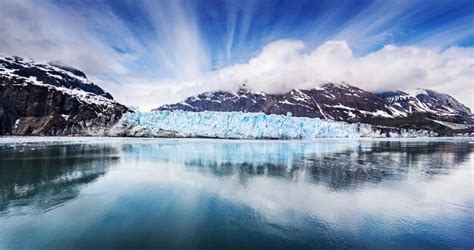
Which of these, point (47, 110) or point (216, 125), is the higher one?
point (47, 110)

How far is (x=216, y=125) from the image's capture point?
162 feet

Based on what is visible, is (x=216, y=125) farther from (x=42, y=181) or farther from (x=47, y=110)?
(x=47, y=110)

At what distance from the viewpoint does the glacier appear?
48844 millimetres

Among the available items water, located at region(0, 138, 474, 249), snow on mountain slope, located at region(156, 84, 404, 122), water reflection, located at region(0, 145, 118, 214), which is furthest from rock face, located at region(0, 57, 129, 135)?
snow on mountain slope, located at region(156, 84, 404, 122)

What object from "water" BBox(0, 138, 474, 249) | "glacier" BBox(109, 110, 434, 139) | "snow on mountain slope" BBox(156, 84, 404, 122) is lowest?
"water" BBox(0, 138, 474, 249)

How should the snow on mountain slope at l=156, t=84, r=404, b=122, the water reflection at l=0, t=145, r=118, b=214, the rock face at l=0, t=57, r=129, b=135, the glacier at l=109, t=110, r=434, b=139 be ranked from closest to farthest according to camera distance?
the water reflection at l=0, t=145, r=118, b=214, the glacier at l=109, t=110, r=434, b=139, the rock face at l=0, t=57, r=129, b=135, the snow on mountain slope at l=156, t=84, r=404, b=122

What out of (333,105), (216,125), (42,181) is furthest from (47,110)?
(333,105)

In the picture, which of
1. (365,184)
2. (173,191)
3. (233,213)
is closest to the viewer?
(233,213)

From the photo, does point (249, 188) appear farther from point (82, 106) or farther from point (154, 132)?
point (82, 106)

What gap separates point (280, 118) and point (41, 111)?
1875 inches

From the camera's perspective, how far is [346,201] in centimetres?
988

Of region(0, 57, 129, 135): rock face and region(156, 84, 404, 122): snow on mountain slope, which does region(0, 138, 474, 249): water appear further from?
region(156, 84, 404, 122): snow on mountain slope

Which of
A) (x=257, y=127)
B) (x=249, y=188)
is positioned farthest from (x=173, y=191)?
(x=257, y=127)

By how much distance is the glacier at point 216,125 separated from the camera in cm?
4884
